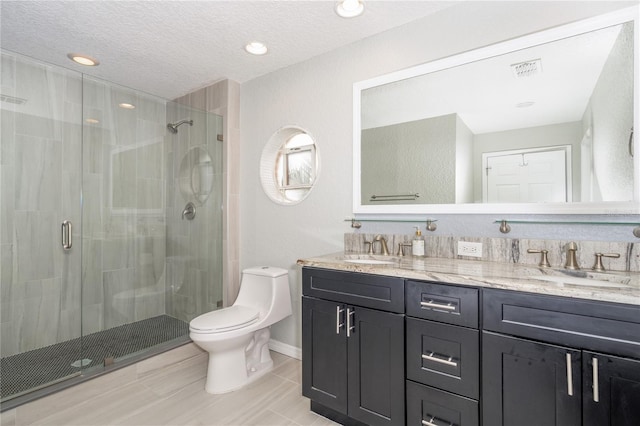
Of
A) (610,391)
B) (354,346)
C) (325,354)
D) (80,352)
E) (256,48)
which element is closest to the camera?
(610,391)

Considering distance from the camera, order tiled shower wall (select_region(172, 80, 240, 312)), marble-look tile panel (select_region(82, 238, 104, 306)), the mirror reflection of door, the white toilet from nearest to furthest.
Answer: the mirror reflection of door < the white toilet < marble-look tile panel (select_region(82, 238, 104, 306)) < tiled shower wall (select_region(172, 80, 240, 312))

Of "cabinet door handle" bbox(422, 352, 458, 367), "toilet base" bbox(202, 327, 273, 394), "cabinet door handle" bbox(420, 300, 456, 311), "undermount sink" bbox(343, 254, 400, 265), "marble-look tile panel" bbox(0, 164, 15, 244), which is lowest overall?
"toilet base" bbox(202, 327, 273, 394)

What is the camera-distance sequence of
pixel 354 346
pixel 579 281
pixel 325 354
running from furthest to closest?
pixel 325 354 → pixel 354 346 → pixel 579 281

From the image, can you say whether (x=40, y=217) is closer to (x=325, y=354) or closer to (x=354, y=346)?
(x=325, y=354)

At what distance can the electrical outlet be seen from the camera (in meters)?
1.65

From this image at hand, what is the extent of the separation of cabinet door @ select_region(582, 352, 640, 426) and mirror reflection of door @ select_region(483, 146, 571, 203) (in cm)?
76

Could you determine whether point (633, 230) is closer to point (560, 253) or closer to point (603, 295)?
point (560, 253)

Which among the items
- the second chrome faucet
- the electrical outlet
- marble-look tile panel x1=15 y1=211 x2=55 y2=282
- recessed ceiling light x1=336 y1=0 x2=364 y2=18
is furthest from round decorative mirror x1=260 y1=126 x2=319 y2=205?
marble-look tile panel x1=15 y1=211 x2=55 y2=282

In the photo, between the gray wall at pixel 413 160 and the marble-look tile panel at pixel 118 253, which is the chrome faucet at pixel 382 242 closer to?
the gray wall at pixel 413 160

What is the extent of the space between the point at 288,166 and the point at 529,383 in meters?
2.17

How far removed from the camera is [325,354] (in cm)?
162

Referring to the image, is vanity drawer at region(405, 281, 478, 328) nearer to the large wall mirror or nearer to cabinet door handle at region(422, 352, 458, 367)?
cabinet door handle at region(422, 352, 458, 367)

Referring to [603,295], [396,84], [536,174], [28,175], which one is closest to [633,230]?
[536,174]

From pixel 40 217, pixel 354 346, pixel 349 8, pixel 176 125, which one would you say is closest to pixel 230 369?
pixel 354 346
